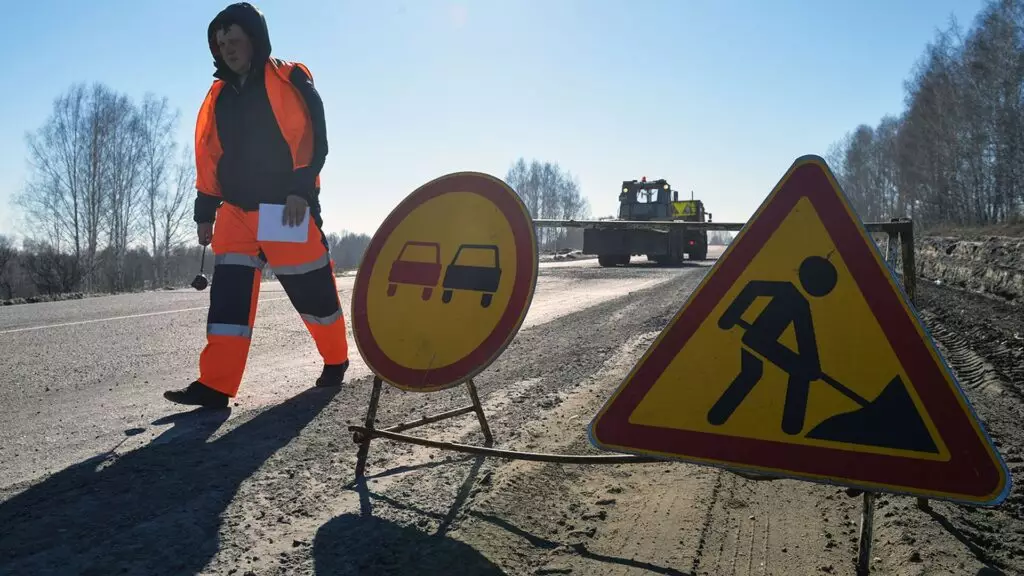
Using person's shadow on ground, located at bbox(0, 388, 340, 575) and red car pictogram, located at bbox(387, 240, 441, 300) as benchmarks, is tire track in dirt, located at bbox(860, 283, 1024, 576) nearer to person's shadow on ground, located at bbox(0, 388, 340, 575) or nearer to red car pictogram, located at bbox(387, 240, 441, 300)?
red car pictogram, located at bbox(387, 240, 441, 300)

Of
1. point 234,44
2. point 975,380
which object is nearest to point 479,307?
point 234,44

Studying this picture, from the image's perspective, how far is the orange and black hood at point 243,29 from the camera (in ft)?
11.1

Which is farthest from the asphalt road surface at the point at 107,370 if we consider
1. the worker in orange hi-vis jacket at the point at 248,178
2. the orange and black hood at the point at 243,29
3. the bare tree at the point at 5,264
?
the bare tree at the point at 5,264

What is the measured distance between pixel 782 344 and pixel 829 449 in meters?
0.28

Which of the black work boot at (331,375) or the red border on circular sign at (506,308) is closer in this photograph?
the red border on circular sign at (506,308)

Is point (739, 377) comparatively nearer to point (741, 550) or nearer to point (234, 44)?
point (741, 550)

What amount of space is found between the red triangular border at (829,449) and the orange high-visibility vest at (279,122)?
236cm

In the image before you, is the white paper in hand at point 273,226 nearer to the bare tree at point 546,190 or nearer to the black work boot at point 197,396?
the black work boot at point 197,396

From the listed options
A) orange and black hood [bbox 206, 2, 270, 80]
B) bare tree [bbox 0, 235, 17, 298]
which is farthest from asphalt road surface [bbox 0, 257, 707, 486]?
bare tree [bbox 0, 235, 17, 298]

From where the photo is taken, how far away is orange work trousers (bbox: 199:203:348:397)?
11.0 feet

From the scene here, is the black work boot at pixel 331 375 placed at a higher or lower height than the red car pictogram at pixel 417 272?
lower

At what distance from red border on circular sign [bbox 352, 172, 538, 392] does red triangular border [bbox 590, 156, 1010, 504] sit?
0.57 m

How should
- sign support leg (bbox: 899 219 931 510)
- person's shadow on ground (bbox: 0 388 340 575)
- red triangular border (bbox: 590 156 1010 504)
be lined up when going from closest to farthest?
red triangular border (bbox: 590 156 1010 504) → person's shadow on ground (bbox: 0 388 340 575) → sign support leg (bbox: 899 219 931 510)

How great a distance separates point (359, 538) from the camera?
1.95 metres
